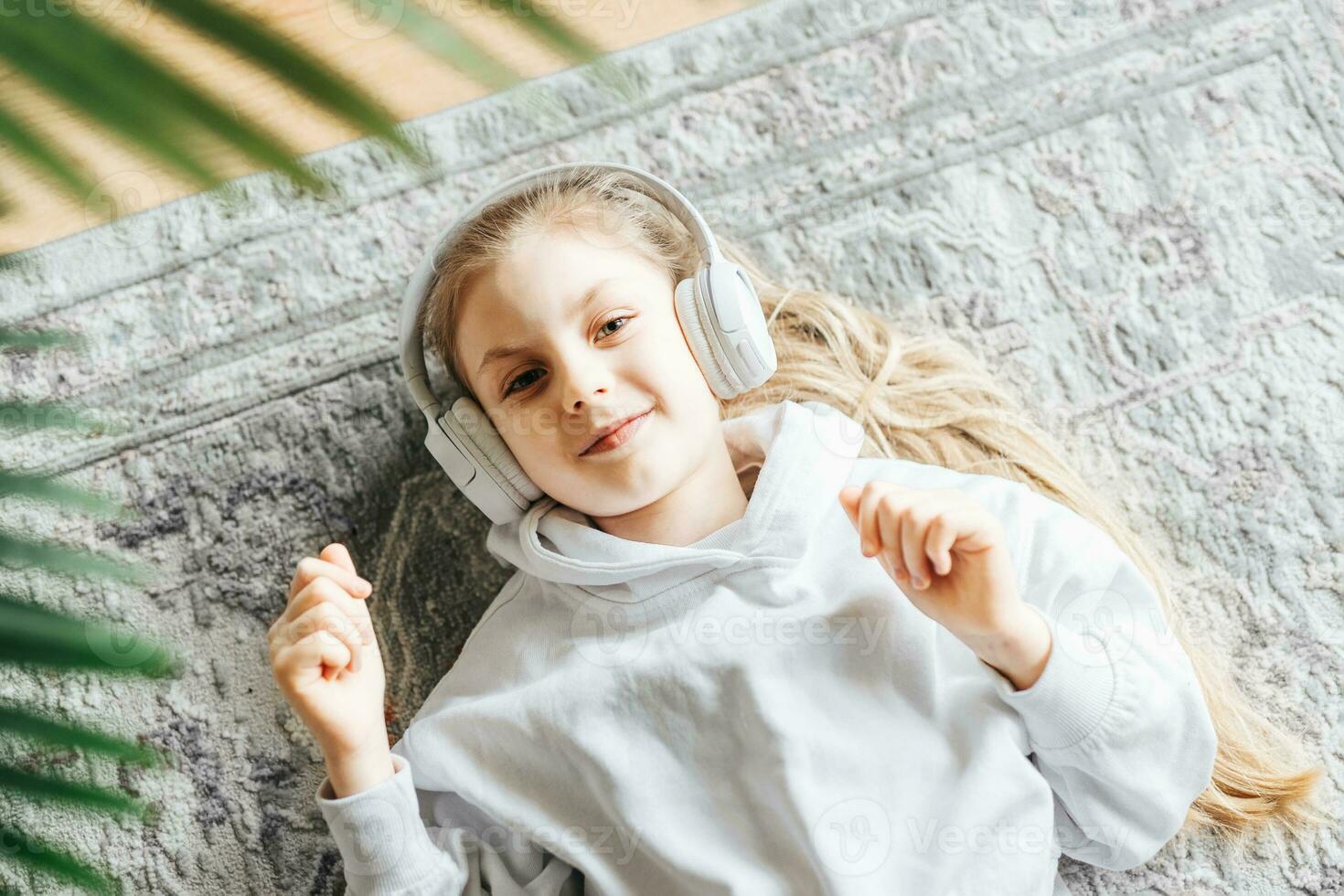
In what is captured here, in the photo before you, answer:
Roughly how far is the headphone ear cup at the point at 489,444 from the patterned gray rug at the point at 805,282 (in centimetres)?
21

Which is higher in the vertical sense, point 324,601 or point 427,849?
point 324,601

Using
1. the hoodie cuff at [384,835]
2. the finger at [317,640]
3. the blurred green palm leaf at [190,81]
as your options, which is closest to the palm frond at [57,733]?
the blurred green palm leaf at [190,81]

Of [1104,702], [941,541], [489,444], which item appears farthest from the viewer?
[489,444]

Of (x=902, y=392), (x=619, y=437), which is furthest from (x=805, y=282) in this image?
(x=619, y=437)

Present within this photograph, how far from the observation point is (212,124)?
0.78 feet

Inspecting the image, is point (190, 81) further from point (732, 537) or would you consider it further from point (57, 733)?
point (732, 537)

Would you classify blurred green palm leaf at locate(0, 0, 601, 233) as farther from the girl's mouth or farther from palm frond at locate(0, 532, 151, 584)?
the girl's mouth

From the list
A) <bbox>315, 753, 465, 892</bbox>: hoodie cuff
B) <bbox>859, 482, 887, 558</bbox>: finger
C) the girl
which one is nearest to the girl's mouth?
the girl

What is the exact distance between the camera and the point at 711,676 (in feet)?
3.33

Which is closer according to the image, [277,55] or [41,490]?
[277,55]

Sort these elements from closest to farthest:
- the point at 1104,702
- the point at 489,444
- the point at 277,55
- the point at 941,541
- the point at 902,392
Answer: the point at 277,55, the point at 941,541, the point at 1104,702, the point at 489,444, the point at 902,392

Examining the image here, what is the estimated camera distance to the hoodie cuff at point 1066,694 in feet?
3.05

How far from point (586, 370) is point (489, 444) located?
0.50ft

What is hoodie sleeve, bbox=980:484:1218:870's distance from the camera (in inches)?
36.9
